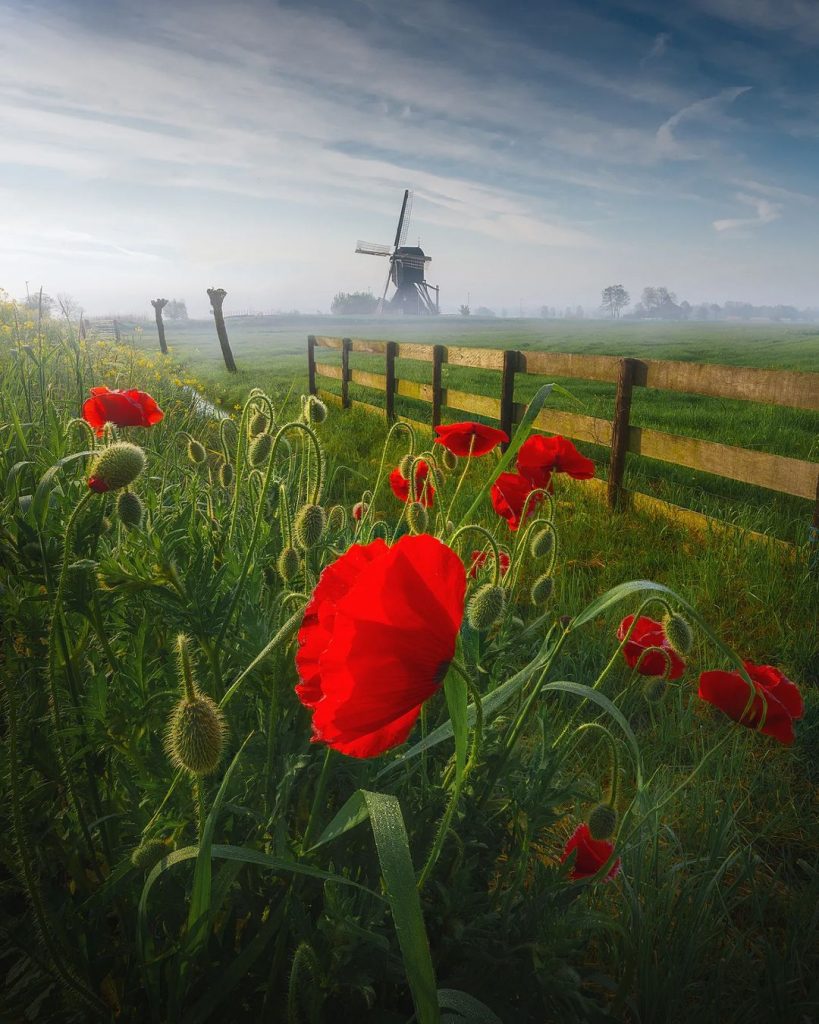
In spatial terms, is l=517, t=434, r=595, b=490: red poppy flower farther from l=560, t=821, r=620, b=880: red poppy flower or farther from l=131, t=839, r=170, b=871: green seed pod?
l=131, t=839, r=170, b=871: green seed pod

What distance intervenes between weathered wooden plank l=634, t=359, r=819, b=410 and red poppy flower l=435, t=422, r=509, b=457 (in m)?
2.77

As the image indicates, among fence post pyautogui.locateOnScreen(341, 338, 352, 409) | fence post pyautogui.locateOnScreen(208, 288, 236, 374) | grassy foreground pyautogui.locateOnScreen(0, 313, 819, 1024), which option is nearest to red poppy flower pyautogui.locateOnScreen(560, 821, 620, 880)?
grassy foreground pyautogui.locateOnScreen(0, 313, 819, 1024)

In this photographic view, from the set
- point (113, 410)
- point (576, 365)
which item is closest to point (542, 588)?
point (113, 410)

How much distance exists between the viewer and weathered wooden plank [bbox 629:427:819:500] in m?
3.98

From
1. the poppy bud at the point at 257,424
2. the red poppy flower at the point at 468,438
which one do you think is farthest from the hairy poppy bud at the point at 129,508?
the red poppy flower at the point at 468,438

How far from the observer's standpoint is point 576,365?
559 centimetres

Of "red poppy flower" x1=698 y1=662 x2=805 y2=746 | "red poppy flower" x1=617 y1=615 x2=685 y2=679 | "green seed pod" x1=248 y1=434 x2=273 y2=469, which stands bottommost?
"red poppy flower" x1=698 y1=662 x2=805 y2=746

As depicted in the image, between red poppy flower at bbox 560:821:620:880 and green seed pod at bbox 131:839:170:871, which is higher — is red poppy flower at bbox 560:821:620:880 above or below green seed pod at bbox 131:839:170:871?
below

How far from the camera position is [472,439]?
1751mm

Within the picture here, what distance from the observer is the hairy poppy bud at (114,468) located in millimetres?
944

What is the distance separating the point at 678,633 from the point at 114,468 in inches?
33.1

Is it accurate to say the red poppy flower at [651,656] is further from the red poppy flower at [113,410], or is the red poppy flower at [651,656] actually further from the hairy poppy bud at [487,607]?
the red poppy flower at [113,410]

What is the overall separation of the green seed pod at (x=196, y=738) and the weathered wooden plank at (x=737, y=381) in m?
3.83

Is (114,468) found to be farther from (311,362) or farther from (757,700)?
(311,362)
